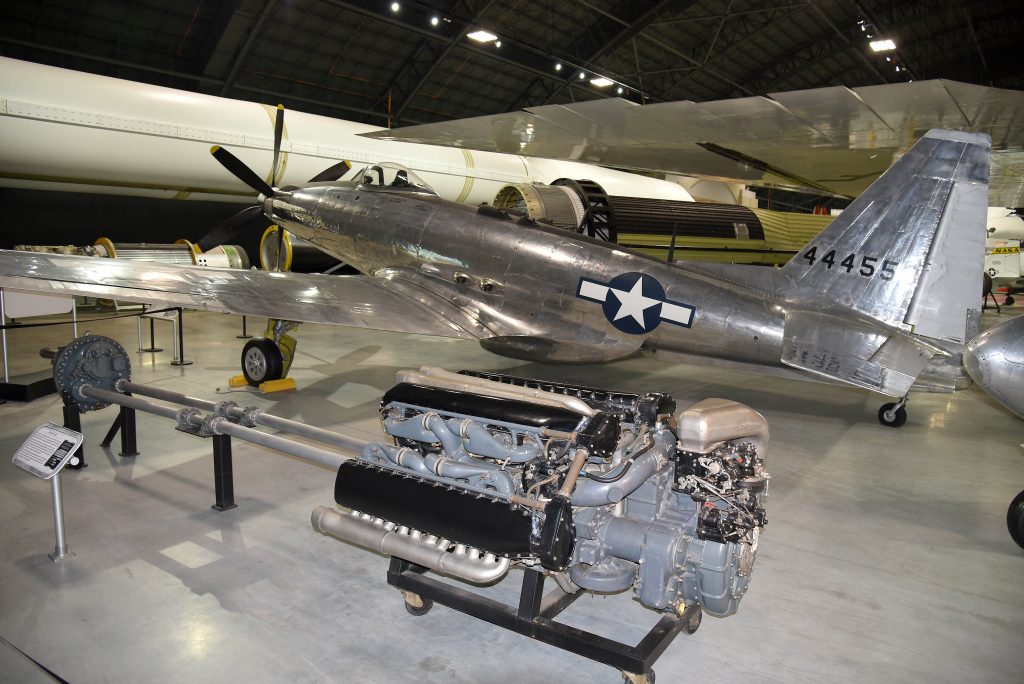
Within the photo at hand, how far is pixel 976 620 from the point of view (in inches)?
136

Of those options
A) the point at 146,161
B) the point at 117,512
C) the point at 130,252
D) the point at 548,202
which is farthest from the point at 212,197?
the point at 117,512

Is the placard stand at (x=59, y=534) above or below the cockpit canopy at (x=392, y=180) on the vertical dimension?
below

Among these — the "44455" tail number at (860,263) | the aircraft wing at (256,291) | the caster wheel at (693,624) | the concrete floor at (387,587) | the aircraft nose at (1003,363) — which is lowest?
the concrete floor at (387,587)

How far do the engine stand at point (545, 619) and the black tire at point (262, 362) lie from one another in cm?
506

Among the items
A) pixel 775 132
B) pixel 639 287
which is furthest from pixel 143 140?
pixel 775 132

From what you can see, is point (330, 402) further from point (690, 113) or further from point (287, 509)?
point (690, 113)

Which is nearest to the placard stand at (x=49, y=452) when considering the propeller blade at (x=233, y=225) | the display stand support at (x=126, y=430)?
the display stand support at (x=126, y=430)

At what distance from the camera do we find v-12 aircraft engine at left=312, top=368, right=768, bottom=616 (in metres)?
2.66

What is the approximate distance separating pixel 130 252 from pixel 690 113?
9957 millimetres

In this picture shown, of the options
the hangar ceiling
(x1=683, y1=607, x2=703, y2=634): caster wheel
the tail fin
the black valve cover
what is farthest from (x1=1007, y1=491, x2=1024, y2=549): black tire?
the hangar ceiling

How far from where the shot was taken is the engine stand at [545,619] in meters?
2.74

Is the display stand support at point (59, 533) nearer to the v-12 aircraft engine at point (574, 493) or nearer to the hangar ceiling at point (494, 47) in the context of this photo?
the v-12 aircraft engine at point (574, 493)

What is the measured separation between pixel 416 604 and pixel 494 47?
22925 mm

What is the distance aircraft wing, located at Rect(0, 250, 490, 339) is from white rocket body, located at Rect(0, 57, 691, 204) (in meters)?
7.72
